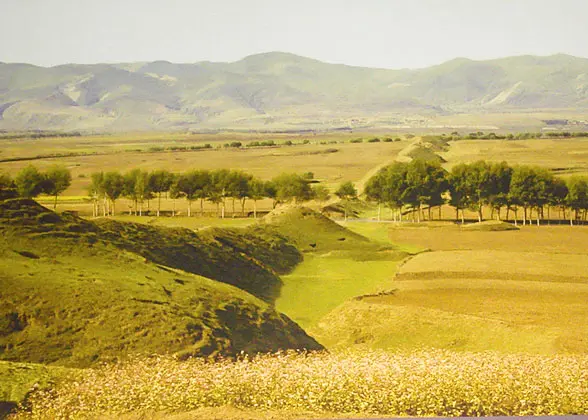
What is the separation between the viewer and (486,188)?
87062 mm

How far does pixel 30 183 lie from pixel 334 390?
2766 inches

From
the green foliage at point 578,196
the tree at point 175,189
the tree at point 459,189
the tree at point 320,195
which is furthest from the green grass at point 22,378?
the tree at point 320,195

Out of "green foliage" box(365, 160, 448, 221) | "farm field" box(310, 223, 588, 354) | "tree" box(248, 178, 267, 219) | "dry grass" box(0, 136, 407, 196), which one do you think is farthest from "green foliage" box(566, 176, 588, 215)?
"dry grass" box(0, 136, 407, 196)

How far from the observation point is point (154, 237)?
4372 cm

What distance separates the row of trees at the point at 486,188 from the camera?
84625mm

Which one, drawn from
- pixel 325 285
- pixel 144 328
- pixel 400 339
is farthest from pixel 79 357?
pixel 325 285

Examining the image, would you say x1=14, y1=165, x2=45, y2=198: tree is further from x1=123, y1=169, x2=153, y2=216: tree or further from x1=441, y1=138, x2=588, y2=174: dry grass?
x1=441, y1=138, x2=588, y2=174: dry grass

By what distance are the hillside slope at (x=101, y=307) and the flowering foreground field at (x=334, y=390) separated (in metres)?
3.87

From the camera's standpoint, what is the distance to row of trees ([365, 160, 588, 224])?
3332 inches

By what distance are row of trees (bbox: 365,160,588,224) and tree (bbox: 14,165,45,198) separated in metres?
38.9

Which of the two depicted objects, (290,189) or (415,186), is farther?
(290,189)

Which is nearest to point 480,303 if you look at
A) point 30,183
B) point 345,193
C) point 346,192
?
point 30,183

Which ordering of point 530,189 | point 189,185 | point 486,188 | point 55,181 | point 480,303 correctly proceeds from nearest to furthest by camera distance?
point 480,303 → point 55,181 → point 530,189 → point 486,188 → point 189,185

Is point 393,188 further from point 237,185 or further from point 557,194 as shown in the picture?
point 237,185
